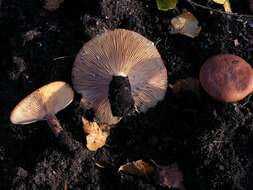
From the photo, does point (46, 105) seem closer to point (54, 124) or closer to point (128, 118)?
point (54, 124)

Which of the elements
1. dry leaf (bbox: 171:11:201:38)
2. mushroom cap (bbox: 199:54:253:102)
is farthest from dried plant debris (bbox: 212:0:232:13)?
mushroom cap (bbox: 199:54:253:102)

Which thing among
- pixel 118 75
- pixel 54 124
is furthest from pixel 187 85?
pixel 54 124

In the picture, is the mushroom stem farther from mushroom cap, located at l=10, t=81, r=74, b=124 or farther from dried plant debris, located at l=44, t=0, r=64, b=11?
dried plant debris, located at l=44, t=0, r=64, b=11

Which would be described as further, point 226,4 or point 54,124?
point 226,4

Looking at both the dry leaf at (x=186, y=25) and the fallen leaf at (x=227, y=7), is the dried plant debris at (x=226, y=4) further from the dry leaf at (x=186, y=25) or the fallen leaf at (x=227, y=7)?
the dry leaf at (x=186, y=25)

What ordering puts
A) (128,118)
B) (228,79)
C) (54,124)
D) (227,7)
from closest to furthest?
(228,79)
(54,124)
(128,118)
(227,7)

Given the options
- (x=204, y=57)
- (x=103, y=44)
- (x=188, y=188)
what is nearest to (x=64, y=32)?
(x=103, y=44)
